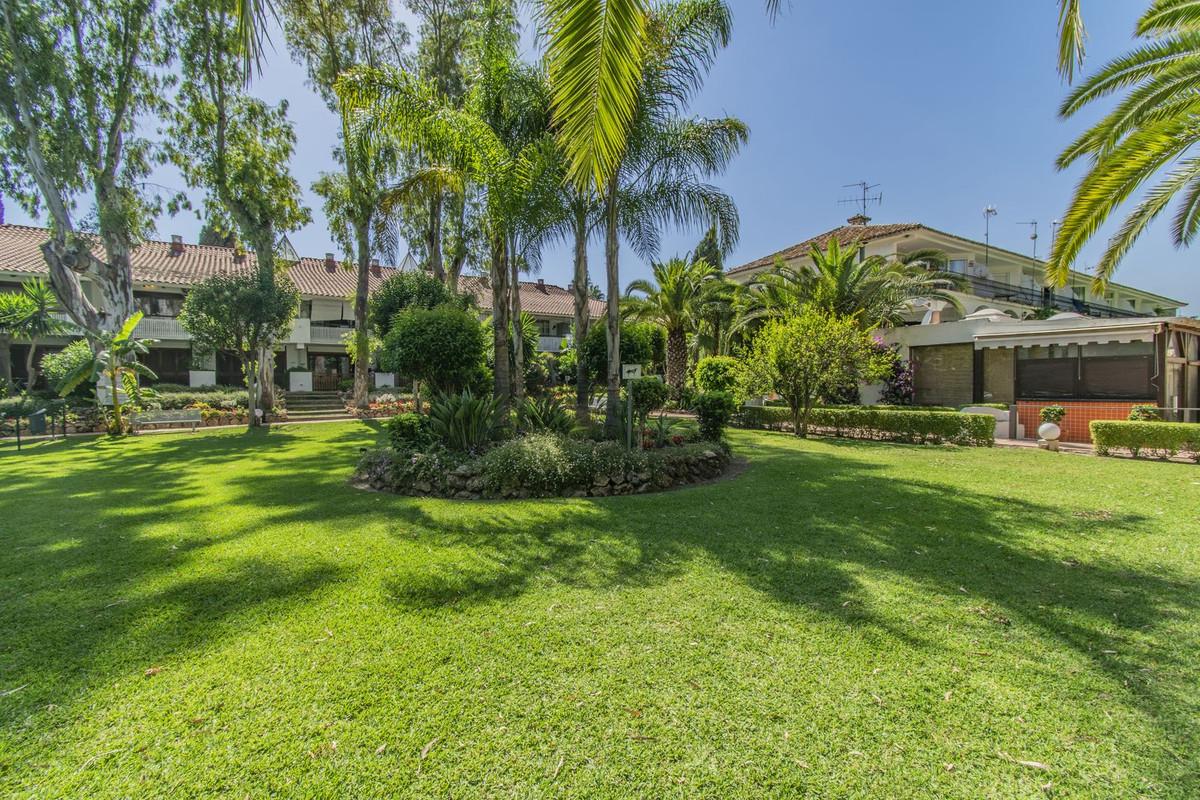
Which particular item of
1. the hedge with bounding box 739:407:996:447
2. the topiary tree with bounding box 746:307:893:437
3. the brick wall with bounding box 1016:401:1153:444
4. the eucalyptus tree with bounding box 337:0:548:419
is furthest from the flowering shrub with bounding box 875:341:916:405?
the eucalyptus tree with bounding box 337:0:548:419

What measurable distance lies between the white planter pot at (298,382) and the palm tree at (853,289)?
79.6 feet

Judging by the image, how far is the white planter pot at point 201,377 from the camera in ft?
89.1

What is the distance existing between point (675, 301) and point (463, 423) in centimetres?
1531

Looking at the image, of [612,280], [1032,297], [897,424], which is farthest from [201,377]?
[1032,297]

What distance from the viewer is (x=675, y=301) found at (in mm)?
22375

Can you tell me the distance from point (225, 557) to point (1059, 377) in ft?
74.6

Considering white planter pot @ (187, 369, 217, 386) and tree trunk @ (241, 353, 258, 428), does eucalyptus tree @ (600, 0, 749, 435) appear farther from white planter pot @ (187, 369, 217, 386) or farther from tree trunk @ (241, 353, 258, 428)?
white planter pot @ (187, 369, 217, 386)

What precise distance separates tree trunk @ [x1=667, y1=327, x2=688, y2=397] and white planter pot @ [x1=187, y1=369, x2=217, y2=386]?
2480cm

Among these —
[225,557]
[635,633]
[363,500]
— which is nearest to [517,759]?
[635,633]

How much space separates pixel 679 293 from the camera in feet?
73.2

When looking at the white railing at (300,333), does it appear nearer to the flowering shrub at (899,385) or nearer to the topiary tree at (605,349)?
the topiary tree at (605,349)

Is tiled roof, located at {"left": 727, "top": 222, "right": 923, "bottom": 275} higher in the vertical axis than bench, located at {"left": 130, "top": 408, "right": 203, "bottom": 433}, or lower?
higher

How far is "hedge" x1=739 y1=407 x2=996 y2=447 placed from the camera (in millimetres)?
14078

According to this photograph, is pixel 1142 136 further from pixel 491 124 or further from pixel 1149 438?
pixel 491 124
